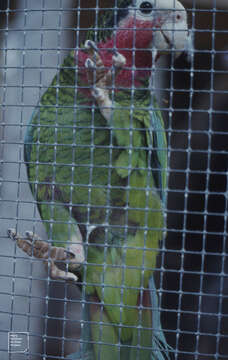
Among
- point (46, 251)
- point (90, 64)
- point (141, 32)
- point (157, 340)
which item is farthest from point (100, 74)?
point (157, 340)

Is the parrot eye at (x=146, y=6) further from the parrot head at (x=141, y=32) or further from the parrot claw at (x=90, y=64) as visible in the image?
the parrot claw at (x=90, y=64)

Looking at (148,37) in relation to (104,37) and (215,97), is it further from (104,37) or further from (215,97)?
(215,97)

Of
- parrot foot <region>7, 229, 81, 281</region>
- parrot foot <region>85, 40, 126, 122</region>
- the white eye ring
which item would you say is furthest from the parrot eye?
parrot foot <region>7, 229, 81, 281</region>

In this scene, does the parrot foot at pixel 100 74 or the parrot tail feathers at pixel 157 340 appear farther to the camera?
the parrot tail feathers at pixel 157 340

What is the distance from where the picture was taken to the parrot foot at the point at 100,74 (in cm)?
72

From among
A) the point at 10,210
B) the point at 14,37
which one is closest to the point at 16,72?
the point at 14,37

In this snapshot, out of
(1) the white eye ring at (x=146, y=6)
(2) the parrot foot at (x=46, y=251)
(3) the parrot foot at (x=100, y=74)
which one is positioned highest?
(1) the white eye ring at (x=146, y=6)

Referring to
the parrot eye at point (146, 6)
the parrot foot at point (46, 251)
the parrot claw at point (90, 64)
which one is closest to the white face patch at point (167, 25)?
the parrot eye at point (146, 6)

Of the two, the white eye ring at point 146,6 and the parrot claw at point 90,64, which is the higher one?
the white eye ring at point 146,6

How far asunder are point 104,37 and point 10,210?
0.64m

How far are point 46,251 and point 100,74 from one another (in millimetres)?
303

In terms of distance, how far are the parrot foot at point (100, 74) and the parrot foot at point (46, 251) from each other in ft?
0.77

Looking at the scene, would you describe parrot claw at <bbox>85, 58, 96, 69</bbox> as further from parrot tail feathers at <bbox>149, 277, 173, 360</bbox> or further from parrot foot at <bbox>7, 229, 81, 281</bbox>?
parrot tail feathers at <bbox>149, 277, 173, 360</bbox>

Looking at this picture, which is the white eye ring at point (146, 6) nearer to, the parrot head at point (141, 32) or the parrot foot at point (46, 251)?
the parrot head at point (141, 32)
